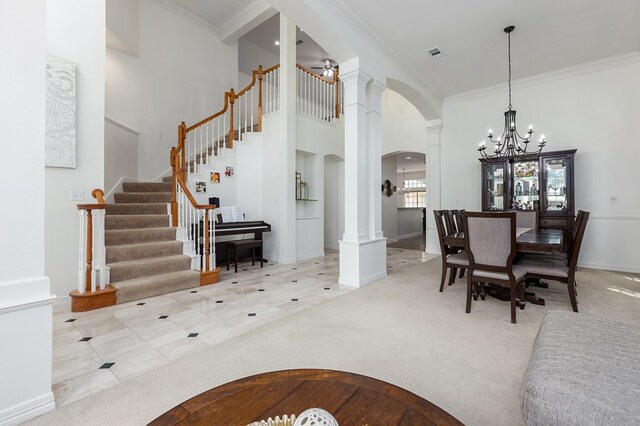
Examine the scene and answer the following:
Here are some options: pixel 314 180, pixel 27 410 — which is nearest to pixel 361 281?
pixel 314 180

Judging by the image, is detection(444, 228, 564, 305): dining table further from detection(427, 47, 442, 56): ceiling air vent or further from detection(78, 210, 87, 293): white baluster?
detection(78, 210, 87, 293): white baluster

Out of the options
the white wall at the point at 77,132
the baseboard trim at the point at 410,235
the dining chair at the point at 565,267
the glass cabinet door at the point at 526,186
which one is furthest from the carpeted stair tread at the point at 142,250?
the baseboard trim at the point at 410,235

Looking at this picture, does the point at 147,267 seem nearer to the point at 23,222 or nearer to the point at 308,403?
the point at 23,222

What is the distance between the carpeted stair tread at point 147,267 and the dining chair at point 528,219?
531 centimetres

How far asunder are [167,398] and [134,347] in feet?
3.03

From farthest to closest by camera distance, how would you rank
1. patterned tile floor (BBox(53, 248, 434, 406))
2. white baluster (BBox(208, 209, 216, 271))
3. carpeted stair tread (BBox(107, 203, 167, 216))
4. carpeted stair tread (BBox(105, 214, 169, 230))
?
carpeted stair tread (BBox(107, 203, 167, 216)) → white baluster (BBox(208, 209, 216, 271)) → carpeted stair tread (BBox(105, 214, 169, 230)) → patterned tile floor (BBox(53, 248, 434, 406))

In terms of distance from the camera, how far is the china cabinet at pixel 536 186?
5.00 metres

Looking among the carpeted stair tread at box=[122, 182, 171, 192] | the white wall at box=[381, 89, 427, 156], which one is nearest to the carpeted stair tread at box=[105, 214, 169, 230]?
the carpeted stair tread at box=[122, 182, 171, 192]

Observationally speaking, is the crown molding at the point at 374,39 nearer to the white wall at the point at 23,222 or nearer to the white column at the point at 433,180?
Answer: the white column at the point at 433,180

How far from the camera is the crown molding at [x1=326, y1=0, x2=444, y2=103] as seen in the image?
3.64 metres

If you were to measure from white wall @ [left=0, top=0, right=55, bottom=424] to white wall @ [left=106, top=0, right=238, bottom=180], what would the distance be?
5359mm

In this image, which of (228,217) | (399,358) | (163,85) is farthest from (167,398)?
(163,85)

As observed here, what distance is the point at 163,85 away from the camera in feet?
22.7

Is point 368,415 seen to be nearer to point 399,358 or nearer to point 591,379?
point 591,379
